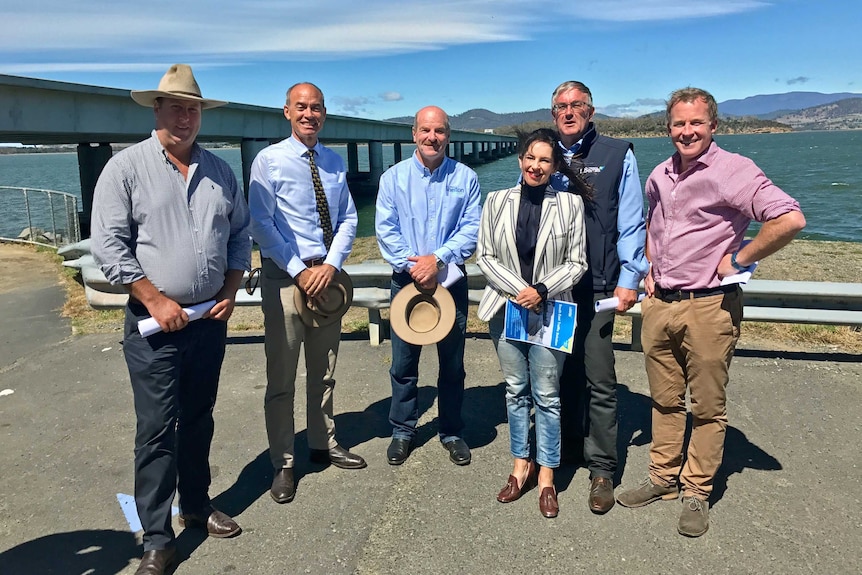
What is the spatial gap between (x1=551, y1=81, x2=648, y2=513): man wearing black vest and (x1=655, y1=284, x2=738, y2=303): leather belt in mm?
152

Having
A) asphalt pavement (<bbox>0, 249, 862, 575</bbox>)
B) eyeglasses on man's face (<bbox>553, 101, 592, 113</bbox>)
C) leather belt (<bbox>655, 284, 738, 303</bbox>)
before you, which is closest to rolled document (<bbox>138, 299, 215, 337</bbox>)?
asphalt pavement (<bbox>0, 249, 862, 575</bbox>)

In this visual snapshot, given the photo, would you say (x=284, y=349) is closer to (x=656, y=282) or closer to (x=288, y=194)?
(x=288, y=194)

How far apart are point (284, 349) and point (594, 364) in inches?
73.4

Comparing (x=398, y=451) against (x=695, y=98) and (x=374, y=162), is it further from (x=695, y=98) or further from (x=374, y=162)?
(x=374, y=162)

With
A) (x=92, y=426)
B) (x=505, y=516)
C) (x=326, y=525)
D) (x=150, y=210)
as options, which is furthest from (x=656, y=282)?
(x=92, y=426)

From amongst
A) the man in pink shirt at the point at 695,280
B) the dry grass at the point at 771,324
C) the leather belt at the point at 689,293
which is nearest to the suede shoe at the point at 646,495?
the man in pink shirt at the point at 695,280

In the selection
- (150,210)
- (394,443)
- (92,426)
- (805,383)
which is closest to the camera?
(150,210)

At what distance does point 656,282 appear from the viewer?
11.6 feet

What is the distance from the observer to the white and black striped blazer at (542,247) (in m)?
3.51

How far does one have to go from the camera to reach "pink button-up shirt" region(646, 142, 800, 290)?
3.10 m

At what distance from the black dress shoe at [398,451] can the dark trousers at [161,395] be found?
1.34 meters

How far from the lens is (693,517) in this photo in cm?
332

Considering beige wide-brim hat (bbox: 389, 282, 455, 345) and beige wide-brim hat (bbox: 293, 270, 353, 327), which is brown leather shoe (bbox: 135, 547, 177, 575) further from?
beige wide-brim hat (bbox: 389, 282, 455, 345)

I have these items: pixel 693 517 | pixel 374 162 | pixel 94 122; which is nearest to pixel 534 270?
pixel 693 517
